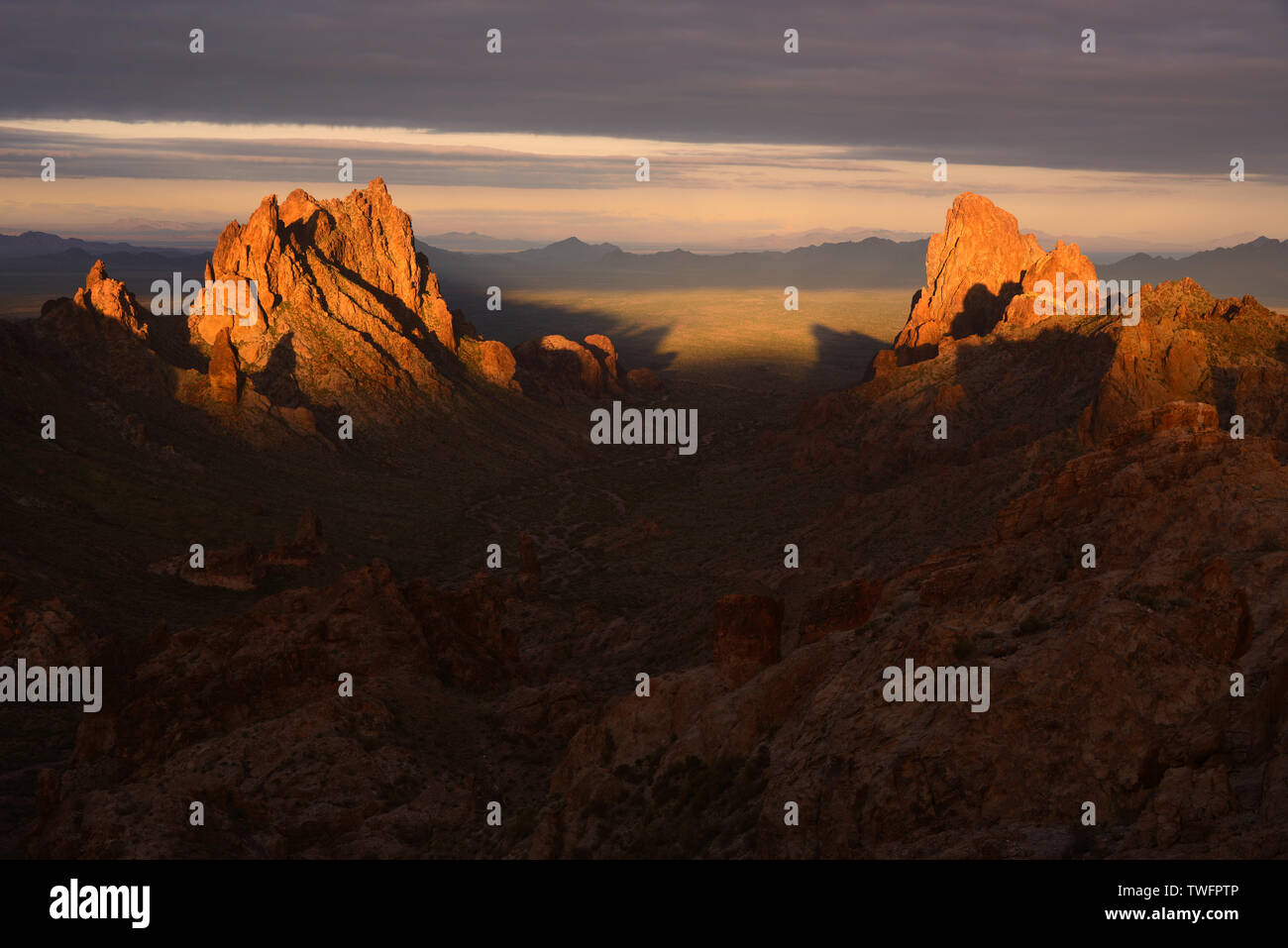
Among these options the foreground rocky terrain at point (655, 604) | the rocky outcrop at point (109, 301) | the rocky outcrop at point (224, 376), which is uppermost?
the rocky outcrop at point (109, 301)

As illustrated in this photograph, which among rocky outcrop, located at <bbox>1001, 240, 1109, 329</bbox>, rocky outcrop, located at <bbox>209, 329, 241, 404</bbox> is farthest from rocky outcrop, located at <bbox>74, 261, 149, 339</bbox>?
rocky outcrop, located at <bbox>1001, 240, 1109, 329</bbox>

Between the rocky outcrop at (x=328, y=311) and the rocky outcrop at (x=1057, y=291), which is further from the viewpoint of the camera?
the rocky outcrop at (x=328, y=311)

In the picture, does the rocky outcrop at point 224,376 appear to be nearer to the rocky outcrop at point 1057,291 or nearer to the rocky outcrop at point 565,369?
the rocky outcrop at point 565,369

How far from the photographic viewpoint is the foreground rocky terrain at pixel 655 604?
2128 centimetres

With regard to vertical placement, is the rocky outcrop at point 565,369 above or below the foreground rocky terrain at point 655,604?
above

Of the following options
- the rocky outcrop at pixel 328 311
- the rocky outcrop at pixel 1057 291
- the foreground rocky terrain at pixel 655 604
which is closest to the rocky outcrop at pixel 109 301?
the foreground rocky terrain at pixel 655 604

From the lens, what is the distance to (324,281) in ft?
431

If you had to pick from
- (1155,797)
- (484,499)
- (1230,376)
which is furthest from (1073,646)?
(484,499)

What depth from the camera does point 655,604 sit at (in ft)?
218

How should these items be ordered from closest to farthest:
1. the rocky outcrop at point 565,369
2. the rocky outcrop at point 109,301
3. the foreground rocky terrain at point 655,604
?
the foreground rocky terrain at point 655,604 → the rocky outcrop at point 109,301 → the rocky outcrop at point 565,369

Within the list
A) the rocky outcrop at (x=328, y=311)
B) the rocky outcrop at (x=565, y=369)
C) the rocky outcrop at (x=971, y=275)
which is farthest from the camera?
the rocky outcrop at (x=565, y=369)

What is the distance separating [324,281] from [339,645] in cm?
Answer: 9560

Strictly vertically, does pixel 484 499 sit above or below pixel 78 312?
below
